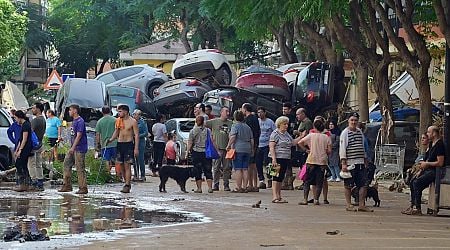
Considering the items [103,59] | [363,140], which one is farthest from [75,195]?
[103,59]

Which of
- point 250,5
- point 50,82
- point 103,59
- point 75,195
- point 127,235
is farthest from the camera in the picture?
point 103,59

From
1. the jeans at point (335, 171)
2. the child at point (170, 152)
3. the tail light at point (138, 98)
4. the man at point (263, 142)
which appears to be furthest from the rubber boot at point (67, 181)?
the tail light at point (138, 98)

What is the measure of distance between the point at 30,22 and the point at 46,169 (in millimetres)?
43298

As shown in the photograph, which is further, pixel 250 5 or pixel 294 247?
pixel 250 5

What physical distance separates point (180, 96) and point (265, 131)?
47.3 ft

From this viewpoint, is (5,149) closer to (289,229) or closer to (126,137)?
(126,137)

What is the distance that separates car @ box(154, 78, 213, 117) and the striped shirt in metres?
17.9

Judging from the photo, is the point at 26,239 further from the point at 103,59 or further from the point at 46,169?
the point at 103,59

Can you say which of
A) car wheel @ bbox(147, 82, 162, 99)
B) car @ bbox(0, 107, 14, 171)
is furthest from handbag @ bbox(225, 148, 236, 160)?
car wheel @ bbox(147, 82, 162, 99)

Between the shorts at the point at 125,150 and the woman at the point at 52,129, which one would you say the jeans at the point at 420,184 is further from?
the woman at the point at 52,129

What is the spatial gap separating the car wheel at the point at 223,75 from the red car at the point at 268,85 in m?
4.33

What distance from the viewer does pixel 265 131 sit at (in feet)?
70.3

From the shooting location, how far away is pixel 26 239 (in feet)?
41.6

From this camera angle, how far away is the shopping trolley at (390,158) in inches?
909
